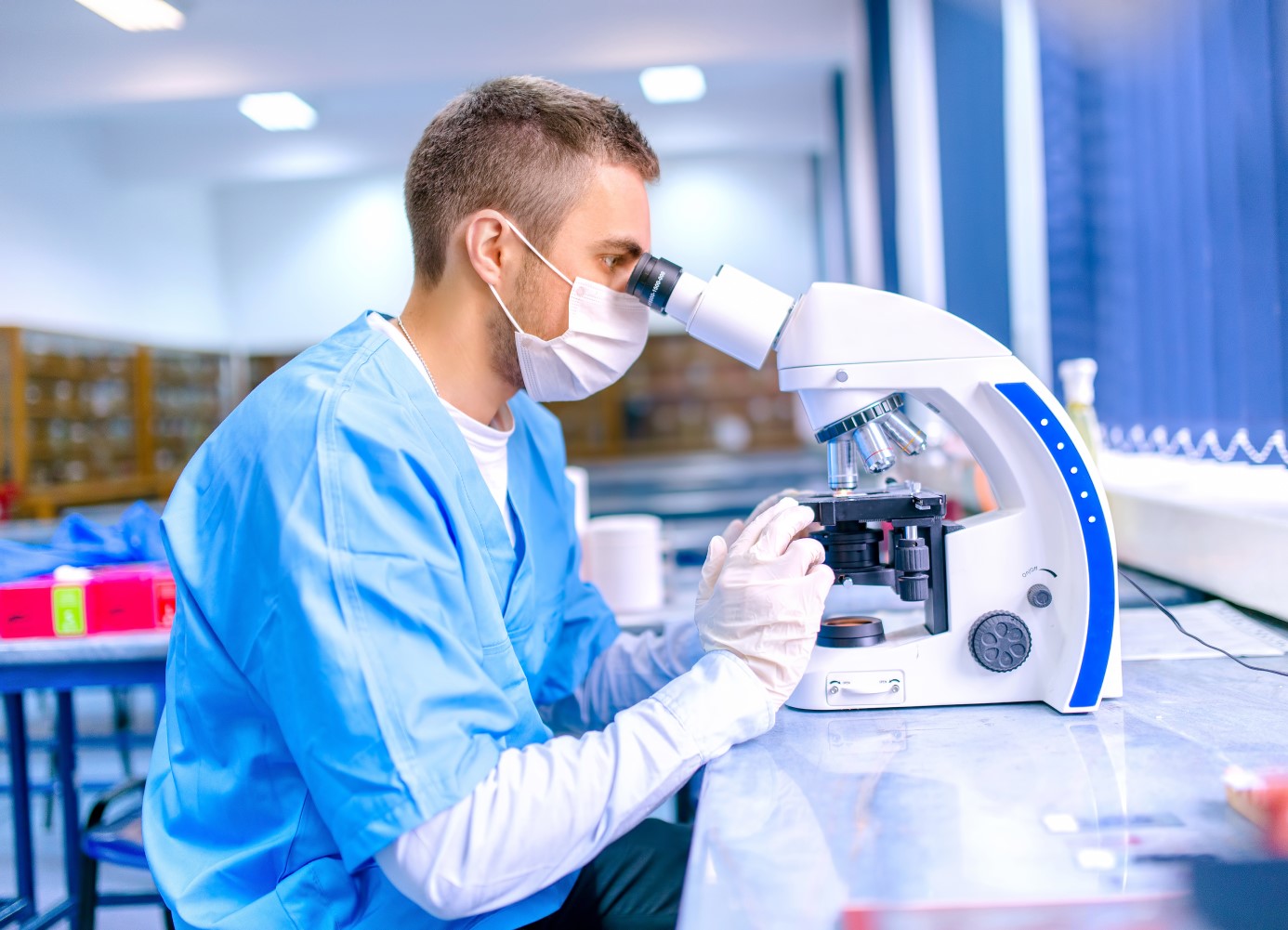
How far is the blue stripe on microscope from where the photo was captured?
1005mm

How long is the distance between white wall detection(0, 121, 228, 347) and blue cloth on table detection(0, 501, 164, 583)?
444 centimetres

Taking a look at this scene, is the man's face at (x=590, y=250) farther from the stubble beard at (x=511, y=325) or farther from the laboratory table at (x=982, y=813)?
the laboratory table at (x=982, y=813)

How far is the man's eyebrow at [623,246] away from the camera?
4.00 ft

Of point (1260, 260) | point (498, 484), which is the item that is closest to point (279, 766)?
point (498, 484)

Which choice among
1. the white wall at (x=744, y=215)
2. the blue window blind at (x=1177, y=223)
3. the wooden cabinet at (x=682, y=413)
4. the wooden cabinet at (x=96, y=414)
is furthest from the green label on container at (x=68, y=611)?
the wooden cabinet at (x=682, y=413)

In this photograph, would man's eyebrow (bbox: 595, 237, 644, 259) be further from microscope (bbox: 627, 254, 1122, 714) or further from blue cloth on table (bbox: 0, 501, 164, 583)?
blue cloth on table (bbox: 0, 501, 164, 583)

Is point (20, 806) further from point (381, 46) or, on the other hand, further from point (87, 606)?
point (381, 46)

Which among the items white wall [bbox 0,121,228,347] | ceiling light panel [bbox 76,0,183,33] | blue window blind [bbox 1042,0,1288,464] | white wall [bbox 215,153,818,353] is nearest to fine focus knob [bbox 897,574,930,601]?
blue window blind [bbox 1042,0,1288,464]

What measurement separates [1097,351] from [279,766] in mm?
2062

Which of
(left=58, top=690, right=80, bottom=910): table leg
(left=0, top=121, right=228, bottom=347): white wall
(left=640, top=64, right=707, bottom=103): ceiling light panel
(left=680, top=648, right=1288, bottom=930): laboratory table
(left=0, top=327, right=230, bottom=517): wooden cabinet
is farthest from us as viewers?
(left=0, top=121, right=228, bottom=347): white wall

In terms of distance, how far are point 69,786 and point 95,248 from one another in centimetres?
544

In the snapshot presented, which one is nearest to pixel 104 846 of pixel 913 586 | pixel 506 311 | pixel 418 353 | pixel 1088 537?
pixel 418 353

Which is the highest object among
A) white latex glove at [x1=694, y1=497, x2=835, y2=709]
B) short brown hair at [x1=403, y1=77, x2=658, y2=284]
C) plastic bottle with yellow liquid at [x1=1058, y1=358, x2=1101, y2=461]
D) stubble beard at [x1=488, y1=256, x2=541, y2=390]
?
short brown hair at [x1=403, y1=77, x2=658, y2=284]

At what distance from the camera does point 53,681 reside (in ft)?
5.64
